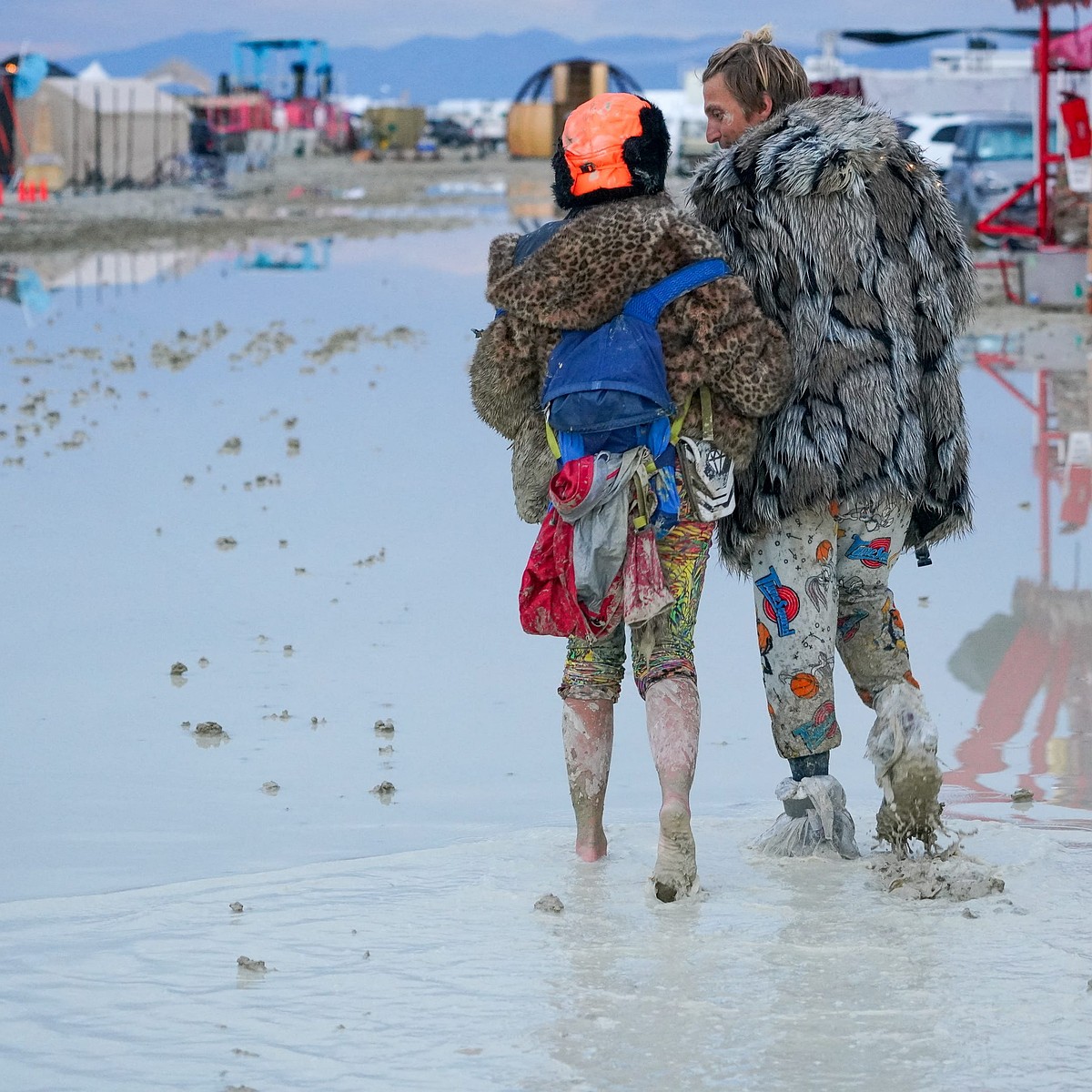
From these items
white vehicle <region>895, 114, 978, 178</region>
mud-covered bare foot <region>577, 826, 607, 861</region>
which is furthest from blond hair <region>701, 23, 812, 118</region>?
white vehicle <region>895, 114, 978, 178</region>

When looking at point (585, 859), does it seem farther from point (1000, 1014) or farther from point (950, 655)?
point (950, 655)

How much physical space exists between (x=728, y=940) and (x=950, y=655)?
7.83 feet

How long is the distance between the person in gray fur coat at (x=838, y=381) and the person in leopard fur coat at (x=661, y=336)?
11cm

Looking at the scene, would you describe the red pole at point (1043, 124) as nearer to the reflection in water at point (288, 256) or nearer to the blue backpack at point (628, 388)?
the reflection in water at point (288, 256)

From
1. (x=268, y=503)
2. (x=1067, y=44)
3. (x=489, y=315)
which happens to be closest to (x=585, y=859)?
(x=268, y=503)

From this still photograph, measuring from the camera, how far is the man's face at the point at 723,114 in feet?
12.7

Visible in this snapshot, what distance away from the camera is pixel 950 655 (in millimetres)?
5664

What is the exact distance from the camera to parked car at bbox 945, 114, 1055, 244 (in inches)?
830

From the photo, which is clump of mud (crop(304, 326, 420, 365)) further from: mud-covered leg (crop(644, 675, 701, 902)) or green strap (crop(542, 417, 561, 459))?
mud-covered leg (crop(644, 675, 701, 902))

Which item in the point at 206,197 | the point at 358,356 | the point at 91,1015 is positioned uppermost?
the point at 206,197

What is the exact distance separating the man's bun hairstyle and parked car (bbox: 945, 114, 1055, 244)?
1706 cm

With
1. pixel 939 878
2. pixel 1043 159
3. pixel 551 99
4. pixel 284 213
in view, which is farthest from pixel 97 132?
pixel 939 878

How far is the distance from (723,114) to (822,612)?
41.4 inches

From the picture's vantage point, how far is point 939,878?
3.72 m
